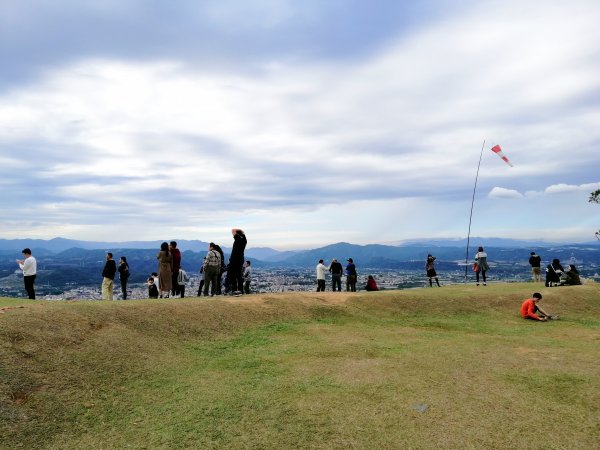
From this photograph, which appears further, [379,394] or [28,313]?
[28,313]

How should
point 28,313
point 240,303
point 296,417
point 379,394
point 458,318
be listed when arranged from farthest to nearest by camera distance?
point 458,318, point 240,303, point 28,313, point 379,394, point 296,417

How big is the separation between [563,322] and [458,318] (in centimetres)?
469

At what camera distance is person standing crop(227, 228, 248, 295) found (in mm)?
19344

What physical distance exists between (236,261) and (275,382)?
32.0 ft

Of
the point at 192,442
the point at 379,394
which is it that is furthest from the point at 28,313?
the point at 379,394

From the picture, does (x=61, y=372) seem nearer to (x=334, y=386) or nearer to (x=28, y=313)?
(x=28, y=313)

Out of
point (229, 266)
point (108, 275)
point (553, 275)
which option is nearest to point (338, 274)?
point (229, 266)

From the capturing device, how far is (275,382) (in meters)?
10.9

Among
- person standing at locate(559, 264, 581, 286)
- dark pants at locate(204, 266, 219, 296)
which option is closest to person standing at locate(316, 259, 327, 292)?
dark pants at locate(204, 266, 219, 296)

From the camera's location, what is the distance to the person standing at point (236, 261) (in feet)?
63.5

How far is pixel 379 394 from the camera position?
996cm

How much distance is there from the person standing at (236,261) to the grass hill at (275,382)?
2896mm

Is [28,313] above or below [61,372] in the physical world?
above

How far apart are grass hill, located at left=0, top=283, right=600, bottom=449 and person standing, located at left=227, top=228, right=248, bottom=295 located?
2896 mm
